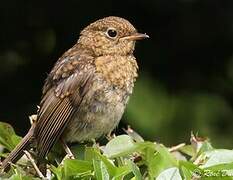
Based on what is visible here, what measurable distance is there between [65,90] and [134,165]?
178cm

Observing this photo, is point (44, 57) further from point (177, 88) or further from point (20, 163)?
point (20, 163)

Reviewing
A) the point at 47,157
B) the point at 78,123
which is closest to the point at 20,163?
the point at 47,157

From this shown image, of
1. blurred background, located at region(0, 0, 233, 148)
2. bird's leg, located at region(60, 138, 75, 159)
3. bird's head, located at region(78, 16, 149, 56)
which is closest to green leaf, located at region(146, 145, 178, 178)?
bird's leg, located at region(60, 138, 75, 159)

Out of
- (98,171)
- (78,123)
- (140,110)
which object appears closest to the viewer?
(98,171)

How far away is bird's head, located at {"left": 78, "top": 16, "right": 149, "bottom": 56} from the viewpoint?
5.11 metres

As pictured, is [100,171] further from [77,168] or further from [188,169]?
[188,169]

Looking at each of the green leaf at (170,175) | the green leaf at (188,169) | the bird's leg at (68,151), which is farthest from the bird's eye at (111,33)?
the green leaf at (170,175)

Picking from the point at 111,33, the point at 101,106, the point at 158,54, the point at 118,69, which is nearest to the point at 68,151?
the point at 101,106

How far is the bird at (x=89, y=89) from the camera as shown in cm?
468

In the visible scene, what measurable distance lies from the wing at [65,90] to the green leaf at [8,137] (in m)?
0.76

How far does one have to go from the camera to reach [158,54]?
21.9 ft

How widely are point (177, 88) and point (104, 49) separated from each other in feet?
5.57

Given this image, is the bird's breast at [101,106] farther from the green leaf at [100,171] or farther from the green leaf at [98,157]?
the green leaf at [100,171]

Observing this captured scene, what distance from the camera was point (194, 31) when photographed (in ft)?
22.0
